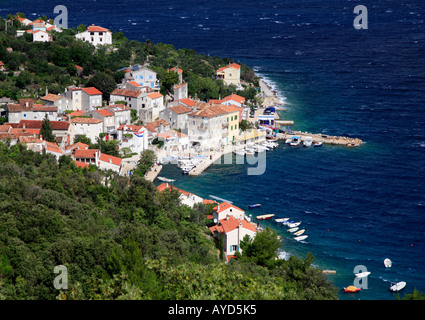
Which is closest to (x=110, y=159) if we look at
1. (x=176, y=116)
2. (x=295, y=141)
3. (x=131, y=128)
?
(x=131, y=128)

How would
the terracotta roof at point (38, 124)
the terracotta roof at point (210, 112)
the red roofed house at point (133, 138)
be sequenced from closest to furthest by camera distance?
1. the terracotta roof at point (38, 124)
2. the red roofed house at point (133, 138)
3. the terracotta roof at point (210, 112)

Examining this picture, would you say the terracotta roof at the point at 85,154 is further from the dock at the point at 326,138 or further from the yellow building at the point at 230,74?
the yellow building at the point at 230,74

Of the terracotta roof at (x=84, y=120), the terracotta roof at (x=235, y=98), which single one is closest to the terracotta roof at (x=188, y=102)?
the terracotta roof at (x=235, y=98)

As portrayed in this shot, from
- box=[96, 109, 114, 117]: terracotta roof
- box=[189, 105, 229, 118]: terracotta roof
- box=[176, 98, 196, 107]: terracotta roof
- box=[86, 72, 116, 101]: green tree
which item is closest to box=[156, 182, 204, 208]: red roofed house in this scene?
box=[96, 109, 114, 117]: terracotta roof

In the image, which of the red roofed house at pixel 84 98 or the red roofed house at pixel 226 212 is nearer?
the red roofed house at pixel 226 212

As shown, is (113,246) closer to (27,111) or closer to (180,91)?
(27,111)

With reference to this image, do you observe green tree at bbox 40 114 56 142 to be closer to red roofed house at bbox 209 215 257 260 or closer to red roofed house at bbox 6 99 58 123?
red roofed house at bbox 6 99 58 123

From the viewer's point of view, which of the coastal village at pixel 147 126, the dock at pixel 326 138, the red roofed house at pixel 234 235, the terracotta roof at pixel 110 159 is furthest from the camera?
the dock at pixel 326 138

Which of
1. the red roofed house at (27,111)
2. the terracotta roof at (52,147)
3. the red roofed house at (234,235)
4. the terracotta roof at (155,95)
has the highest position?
the terracotta roof at (155,95)
